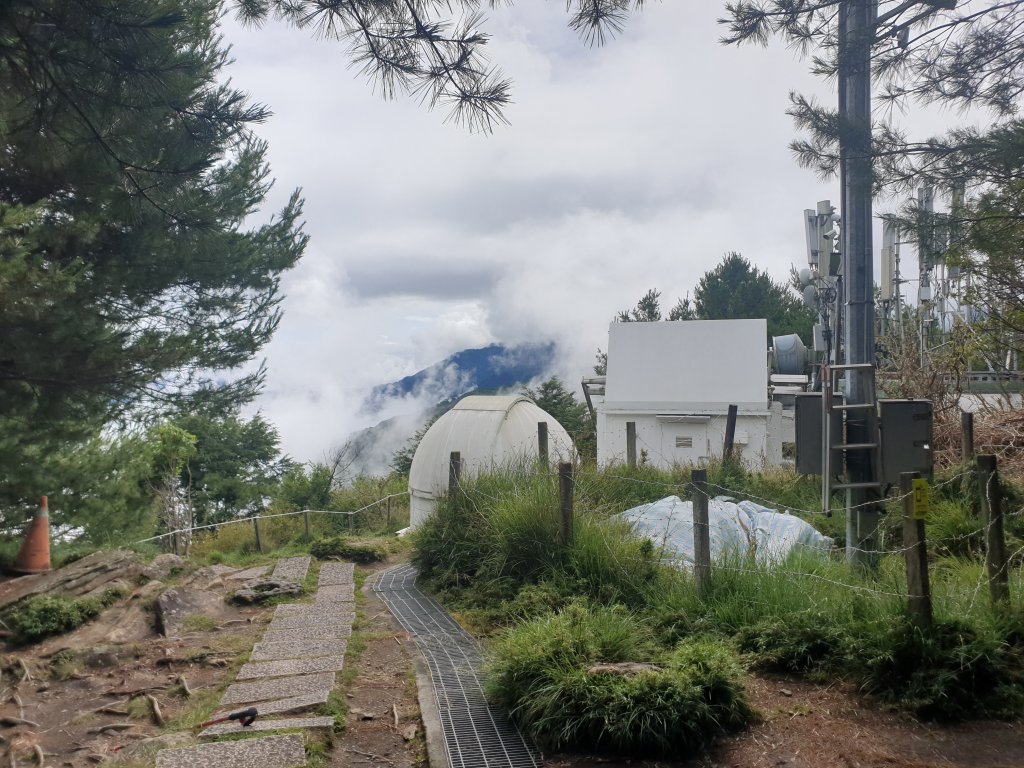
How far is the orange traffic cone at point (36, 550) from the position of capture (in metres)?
11.1

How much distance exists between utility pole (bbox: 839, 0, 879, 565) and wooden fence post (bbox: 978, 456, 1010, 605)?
124cm

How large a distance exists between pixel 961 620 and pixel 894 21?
4216 mm

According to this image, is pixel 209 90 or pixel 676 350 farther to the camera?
pixel 676 350

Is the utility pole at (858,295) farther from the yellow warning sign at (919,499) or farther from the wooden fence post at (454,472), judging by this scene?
the wooden fence post at (454,472)

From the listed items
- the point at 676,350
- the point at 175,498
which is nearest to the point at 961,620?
the point at 175,498

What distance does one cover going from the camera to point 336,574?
37.9 ft

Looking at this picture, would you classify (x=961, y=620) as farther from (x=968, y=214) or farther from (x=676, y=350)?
(x=676, y=350)

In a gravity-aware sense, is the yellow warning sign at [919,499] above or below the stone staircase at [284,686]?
above

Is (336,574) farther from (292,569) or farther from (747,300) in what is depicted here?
(747,300)

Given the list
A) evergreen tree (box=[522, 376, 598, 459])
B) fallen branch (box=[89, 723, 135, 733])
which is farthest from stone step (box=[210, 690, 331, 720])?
evergreen tree (box=[522, 376, 598, 459])

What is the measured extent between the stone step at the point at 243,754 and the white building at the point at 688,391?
19.1 meters

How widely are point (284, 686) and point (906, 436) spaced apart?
5.08 meters

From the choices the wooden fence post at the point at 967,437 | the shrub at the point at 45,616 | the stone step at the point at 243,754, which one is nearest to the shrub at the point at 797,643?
the stone step at the point at 243,754

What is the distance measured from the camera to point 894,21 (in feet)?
20.4
